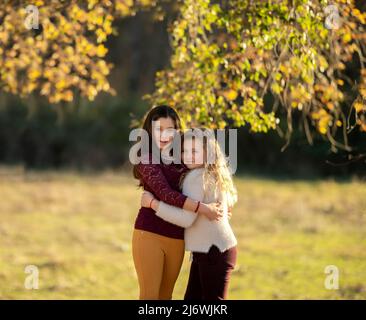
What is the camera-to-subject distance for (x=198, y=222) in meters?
4.90

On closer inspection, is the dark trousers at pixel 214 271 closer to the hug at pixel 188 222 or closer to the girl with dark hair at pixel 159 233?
the hug at pixel 188 222

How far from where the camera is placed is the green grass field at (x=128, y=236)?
1093 cm

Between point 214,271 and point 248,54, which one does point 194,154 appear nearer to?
point 214,271

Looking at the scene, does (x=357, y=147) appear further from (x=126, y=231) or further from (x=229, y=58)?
(x=126, y=231)

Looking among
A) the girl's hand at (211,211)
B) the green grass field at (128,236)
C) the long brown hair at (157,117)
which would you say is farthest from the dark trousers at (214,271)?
the green grass field at (128,236)

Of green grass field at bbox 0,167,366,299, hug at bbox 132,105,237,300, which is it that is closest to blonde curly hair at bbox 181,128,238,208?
hug at bbox 132,105,237,300

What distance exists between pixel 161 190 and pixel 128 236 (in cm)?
1180

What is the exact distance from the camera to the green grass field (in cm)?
1093

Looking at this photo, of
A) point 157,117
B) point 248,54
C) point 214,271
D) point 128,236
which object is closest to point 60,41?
point 248,54

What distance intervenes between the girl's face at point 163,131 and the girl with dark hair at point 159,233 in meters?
0.12

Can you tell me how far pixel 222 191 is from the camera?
16.2ft

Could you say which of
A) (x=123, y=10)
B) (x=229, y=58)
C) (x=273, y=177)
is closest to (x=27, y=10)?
(x=123, y=10)
